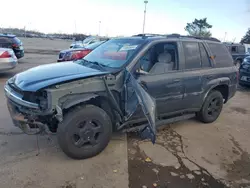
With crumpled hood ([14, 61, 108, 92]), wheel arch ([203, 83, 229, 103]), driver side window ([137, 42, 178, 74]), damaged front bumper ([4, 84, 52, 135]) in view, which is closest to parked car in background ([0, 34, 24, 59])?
crumpled hood ([14, 61, 108, 92])

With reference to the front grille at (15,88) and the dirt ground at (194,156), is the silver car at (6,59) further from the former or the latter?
the dirt ground at (194,156)

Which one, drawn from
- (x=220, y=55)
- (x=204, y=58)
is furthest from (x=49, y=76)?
(x=220, y=55)

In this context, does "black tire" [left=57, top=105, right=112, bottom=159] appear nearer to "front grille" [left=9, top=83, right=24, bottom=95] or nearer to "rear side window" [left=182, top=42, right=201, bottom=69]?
"front grille" [left=9, top=83, right=24, bottom=95]

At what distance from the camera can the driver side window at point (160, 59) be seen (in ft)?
12.8

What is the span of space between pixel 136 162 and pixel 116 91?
1.09m

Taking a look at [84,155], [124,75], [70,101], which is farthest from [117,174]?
[124,75]

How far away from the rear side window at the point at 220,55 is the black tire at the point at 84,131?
9.27 ft

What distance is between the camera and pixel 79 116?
123 inches

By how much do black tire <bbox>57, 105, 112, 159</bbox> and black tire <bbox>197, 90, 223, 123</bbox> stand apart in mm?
2369

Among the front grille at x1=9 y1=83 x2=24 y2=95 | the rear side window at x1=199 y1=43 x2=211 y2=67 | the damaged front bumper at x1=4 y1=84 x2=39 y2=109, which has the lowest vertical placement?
the damaged front bumper at x1=4 y1=84 x2=39 y2=109

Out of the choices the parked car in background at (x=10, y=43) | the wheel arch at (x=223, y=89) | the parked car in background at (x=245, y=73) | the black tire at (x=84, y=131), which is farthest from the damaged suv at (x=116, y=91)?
the parked car in background at (x=10, y=43)

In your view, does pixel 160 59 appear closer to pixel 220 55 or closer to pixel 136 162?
pixel 220 55

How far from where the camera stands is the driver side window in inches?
153

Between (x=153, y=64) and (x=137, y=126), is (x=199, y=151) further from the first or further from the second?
(x=153, y=64)
